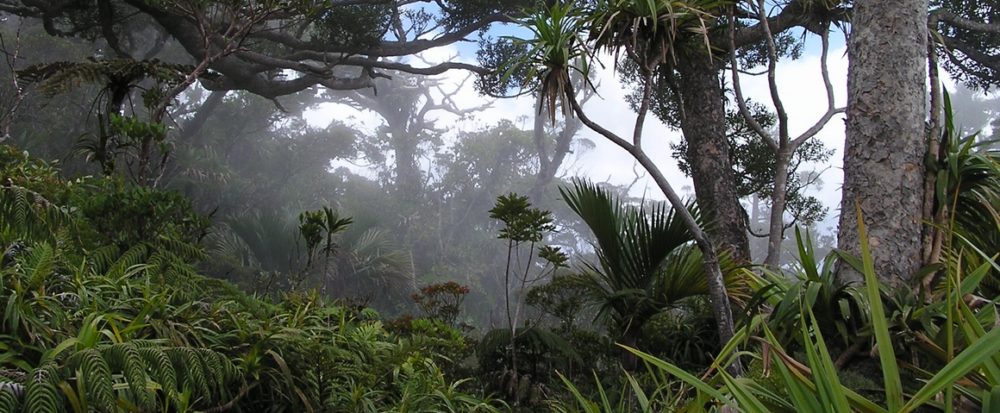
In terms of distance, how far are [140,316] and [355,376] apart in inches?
33.3

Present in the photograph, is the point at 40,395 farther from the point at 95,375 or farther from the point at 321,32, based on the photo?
the point at 321,32

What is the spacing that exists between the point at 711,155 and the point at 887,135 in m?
2.39

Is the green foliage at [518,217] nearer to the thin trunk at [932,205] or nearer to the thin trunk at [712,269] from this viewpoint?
the thin trunk at [712,269]

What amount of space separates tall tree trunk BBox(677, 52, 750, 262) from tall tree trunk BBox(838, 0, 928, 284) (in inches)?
77.9

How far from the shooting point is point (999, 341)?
0.92 meters

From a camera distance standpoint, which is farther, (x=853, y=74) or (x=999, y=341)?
(x=853, y=74)

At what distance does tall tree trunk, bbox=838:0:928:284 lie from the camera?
2.64 meters

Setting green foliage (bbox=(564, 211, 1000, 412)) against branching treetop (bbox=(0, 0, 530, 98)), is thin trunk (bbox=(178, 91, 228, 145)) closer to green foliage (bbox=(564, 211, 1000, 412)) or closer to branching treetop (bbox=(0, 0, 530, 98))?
branching treetop (bbox=(0, 0, 530, 98))

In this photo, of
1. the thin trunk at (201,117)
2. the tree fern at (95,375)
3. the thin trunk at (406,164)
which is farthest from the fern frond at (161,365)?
the thin trunk at (406,164)

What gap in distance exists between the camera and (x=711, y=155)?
5.17m

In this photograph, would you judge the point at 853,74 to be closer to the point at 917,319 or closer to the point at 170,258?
the point at 917,319

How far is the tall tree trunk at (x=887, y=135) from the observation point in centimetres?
264

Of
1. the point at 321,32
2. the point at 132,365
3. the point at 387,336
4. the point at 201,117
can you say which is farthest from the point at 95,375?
the point at 201,117

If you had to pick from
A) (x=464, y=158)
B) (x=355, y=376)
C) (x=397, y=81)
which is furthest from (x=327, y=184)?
(x=355, y=376)
